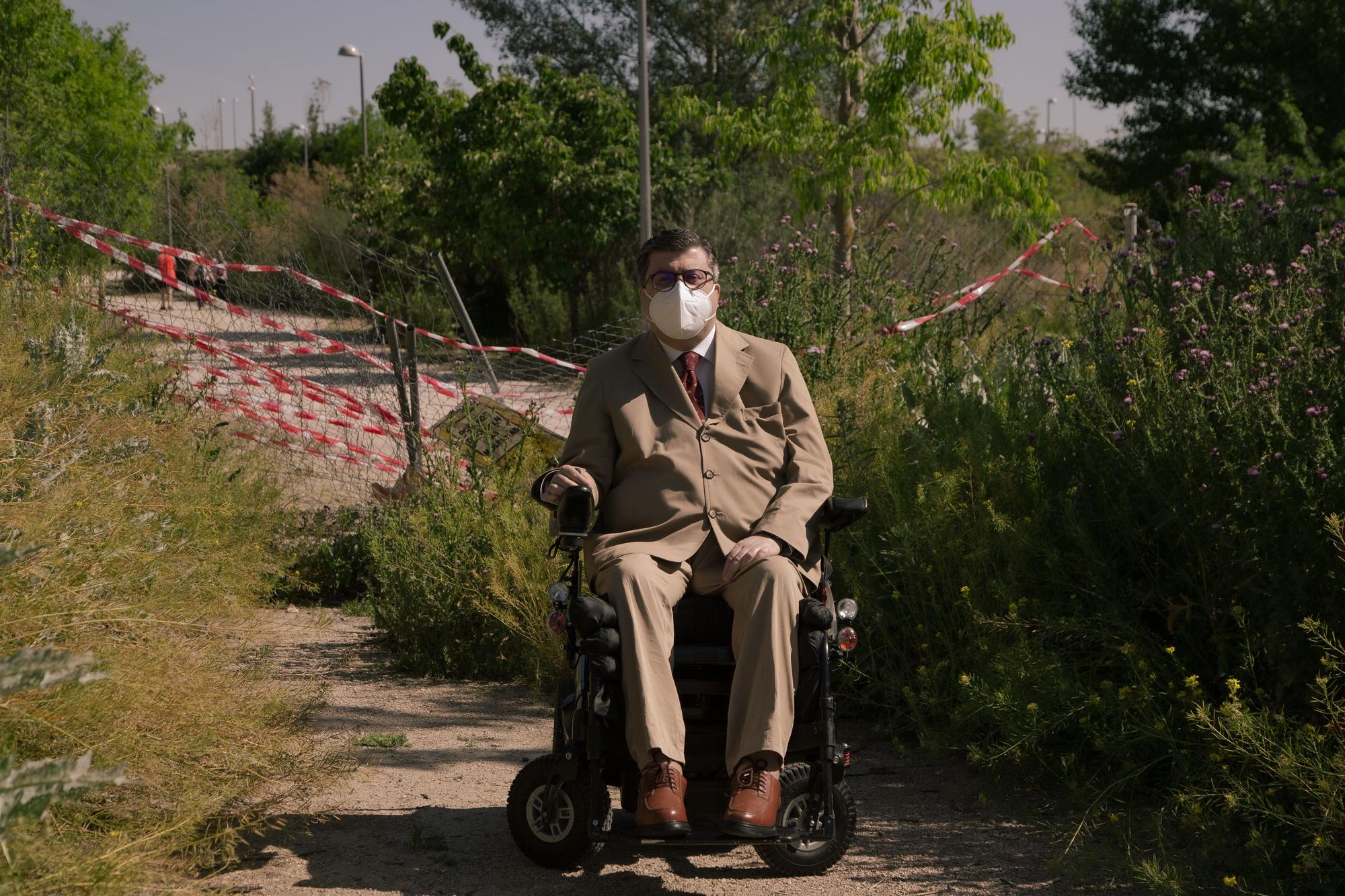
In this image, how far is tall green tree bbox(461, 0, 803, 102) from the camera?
104ft

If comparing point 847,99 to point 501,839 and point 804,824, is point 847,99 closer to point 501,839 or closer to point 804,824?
point 501,839

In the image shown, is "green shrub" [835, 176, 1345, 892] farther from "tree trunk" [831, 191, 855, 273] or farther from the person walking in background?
"tree trunk" [831, 191, 855, 273]

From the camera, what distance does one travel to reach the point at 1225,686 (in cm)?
420

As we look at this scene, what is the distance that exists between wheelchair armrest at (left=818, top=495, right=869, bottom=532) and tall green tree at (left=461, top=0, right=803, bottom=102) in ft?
90.4

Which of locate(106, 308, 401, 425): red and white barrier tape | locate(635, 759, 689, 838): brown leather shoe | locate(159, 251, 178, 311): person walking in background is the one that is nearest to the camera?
locate(635, 759, 689, 838): brown leather shoe

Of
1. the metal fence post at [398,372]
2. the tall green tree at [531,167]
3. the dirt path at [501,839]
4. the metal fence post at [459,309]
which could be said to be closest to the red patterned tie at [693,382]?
the dirt path at [501,839]

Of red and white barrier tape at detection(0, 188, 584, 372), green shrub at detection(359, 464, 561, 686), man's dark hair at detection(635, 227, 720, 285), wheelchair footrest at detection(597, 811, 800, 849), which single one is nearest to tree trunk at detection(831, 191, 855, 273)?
red and white barrier tape at detection(0, 188, 584, 372)

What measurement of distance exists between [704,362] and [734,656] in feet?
3.20

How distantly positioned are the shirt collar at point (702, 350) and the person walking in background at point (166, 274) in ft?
19.7

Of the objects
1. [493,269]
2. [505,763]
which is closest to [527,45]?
[493,269]

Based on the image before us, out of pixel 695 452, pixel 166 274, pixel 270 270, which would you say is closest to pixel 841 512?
pixel 695 452

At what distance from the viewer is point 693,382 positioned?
4.23 metres

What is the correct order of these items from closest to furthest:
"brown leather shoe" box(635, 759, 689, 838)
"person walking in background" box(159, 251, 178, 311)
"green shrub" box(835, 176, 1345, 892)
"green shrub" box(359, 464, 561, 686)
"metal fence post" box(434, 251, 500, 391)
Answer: "brown leather shoe" box(635, 759, 689, 838) < "green shrub" box(835, 176, 1345, 892) < "green shrub" box(359, 464, 561, 686) < "person walking in background" box(159, 251, 178, 311) < "metal fence post" box(434, 251, 500, 391)

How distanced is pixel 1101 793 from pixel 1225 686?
1.86 ft
